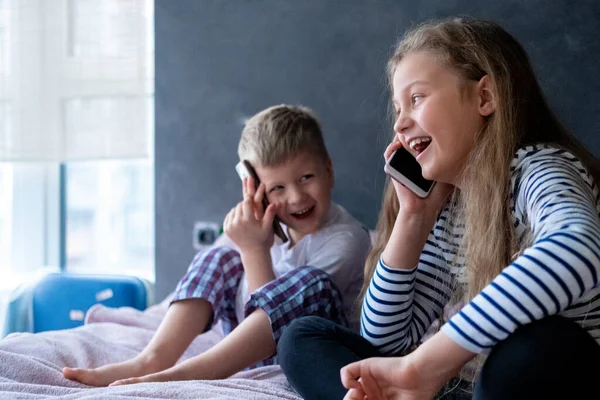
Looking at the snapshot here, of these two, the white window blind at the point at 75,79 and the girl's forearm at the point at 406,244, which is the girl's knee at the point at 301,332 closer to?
the girl's forearm at the point at 406,244

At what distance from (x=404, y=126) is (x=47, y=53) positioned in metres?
1.48

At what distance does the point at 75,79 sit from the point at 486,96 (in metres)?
1.49

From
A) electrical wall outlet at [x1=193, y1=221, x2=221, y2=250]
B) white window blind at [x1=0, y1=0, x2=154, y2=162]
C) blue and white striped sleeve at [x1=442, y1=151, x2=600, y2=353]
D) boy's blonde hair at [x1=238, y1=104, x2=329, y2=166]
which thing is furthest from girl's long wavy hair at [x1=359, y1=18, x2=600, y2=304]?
white window blind at [x1=0, y1=0, x2=154, y2=162]

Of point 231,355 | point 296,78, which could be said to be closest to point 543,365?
point 231,355

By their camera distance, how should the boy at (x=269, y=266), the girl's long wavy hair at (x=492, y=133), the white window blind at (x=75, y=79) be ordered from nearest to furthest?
the girl's long wavy hair at (x=492, y=133) → the boy at (x=269, y=266) → the white window blind at (x=75, y=79)

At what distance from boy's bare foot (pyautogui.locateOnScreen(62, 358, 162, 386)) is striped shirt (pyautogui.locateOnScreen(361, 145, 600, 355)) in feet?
1.32

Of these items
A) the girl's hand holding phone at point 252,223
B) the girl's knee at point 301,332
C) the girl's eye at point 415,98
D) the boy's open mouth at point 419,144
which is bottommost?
the girl's knee at point 301,332

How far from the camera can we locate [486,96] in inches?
42.9

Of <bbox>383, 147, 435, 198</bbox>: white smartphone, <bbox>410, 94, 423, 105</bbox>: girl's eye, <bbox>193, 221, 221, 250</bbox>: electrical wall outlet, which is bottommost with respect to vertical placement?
<bbox>193, 221, 221, 250</bbox>: electrical wall outlet

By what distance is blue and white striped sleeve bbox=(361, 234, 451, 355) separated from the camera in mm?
1123

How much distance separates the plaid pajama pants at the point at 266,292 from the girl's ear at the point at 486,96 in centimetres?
45

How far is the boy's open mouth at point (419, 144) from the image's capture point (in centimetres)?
113

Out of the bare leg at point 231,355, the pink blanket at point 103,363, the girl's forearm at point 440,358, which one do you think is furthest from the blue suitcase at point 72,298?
the girl's forearm at point 440,358

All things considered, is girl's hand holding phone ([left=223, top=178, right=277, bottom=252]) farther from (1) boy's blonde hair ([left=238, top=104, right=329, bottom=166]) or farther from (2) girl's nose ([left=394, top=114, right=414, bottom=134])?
(2) girl's nose ([left=394, top=114, right=414, bottom=134])
